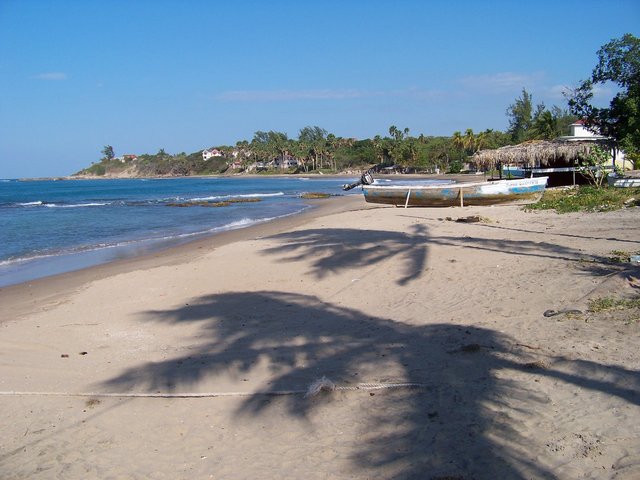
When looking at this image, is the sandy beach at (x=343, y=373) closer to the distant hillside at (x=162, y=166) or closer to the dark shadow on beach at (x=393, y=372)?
the dark shadow on beach at (x=393, y=372)

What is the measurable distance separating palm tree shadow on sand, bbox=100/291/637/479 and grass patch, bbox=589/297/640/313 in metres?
1.39

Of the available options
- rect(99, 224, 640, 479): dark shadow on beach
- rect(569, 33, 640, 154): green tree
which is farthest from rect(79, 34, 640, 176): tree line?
rect(99, 224, 640, 479): dark shadow on beach

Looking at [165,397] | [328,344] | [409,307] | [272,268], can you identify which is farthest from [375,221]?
[165,397]

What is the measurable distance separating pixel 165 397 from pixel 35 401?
1248 millimetres

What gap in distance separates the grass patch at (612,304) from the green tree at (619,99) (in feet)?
63.8

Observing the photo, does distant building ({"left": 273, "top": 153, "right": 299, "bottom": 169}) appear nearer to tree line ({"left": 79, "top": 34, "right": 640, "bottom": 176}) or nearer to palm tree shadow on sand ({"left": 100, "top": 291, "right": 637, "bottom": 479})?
tree line ({"left": 79, "top": 34, "right": 640, "bottom": 176})

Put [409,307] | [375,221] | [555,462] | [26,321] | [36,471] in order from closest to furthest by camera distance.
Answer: [555,462], [36,471], [409,307], [26,321], [375,221]

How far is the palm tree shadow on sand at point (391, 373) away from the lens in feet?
12.0

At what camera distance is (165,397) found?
5.09 m

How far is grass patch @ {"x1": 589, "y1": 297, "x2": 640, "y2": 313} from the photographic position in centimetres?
618

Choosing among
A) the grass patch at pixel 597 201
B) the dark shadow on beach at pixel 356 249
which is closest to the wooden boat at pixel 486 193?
the grass patch at pixel 597 201

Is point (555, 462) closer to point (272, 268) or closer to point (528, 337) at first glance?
point (528, 337)

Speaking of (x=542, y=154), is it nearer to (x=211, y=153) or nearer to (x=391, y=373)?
(x=391, y=373)

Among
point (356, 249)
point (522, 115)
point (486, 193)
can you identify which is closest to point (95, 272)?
point (356, 249)
